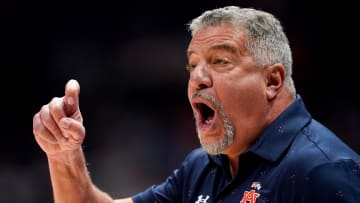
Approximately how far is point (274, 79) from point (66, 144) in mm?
953

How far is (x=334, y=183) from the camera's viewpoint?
2209 millimetres

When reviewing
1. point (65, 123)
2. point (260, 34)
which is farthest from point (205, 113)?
point (65, 123)

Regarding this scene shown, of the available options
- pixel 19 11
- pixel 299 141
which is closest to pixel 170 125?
pixel 19 11

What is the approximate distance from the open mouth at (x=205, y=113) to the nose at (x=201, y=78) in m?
0.11

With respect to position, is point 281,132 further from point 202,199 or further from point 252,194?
point 202,199

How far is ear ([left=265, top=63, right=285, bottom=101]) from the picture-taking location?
2.68m

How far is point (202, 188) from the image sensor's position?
9.42 ft

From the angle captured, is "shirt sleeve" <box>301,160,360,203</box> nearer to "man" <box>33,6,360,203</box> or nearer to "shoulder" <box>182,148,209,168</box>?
"man" <box>33,6,360,203</box>

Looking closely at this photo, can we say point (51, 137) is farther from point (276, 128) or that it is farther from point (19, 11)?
point (19, 11)

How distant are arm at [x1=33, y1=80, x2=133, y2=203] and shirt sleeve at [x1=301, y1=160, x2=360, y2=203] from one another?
93cm

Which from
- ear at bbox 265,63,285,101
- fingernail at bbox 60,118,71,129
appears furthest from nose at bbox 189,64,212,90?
fingernail at bbox 60,118,71,129

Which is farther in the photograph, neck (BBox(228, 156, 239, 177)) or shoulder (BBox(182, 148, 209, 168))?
shoulder (BBox(182, 148, 209, 168))

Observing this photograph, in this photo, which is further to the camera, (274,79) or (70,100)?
(274,79)

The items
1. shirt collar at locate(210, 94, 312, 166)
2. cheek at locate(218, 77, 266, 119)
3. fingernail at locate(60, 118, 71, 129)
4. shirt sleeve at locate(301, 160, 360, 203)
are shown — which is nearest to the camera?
shirt sleeve at locate(301, 160, 360, 203)
